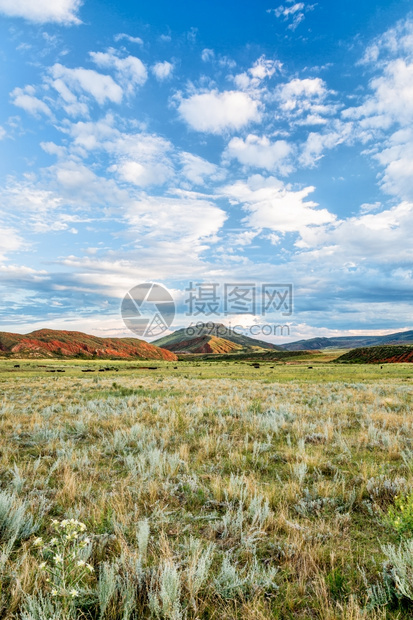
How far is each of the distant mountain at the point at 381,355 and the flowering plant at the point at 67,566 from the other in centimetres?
9343

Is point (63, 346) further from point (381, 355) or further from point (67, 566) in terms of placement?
point (67, 566)

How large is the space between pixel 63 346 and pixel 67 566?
17300cm

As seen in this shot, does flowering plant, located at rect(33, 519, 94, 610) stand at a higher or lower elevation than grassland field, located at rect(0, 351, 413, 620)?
higher

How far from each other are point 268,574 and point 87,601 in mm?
1556

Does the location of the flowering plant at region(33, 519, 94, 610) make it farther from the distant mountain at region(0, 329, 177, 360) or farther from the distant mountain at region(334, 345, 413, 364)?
the distant mountain at region(0, 329, 177, 360)

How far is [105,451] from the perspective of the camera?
21.8 feet

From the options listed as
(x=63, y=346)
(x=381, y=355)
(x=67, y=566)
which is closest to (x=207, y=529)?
(x=67, y=566)

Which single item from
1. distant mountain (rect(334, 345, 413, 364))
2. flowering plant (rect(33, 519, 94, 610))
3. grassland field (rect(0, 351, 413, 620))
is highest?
flowering plant (rect(33, 519, 94, 610))

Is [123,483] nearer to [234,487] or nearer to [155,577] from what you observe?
[234,487]

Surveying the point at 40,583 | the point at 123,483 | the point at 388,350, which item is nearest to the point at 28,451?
the point at 123,483

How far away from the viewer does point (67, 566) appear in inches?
94.1

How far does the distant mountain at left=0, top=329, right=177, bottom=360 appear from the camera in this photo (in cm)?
14275

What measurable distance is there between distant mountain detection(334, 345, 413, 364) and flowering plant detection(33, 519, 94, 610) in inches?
3678

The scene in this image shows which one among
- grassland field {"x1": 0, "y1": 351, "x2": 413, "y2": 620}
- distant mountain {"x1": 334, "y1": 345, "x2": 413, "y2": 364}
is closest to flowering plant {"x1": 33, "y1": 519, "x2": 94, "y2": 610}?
grassland field {"x1": 0, "y1": 351, "x2": 413, "y2": 620}
